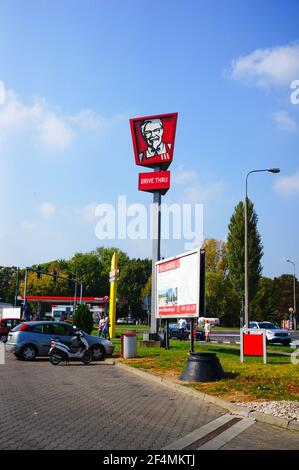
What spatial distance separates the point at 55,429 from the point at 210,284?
217 ft

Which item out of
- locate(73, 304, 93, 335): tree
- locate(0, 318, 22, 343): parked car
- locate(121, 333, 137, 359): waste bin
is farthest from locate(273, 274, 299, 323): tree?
locate(121, 333, 137, 359): waste bin

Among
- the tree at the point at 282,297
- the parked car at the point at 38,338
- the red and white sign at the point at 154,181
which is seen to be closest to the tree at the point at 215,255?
the tree at the point at 282,297

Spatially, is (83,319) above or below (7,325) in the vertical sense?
above

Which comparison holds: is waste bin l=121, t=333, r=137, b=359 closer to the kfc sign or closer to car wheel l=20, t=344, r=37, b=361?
car wheel l=20, t=344, r=37, b=361

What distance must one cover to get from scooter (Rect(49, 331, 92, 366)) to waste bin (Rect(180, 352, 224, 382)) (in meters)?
6.80

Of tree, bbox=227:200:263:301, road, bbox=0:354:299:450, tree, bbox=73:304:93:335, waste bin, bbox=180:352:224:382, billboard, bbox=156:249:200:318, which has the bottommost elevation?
road, bbox=0:354:299:450

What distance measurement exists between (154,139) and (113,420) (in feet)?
75.3

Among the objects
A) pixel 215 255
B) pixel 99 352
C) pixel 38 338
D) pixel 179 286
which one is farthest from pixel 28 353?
pixel 215 255

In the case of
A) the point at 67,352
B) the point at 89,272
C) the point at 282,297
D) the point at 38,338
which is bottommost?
the point at 67,352

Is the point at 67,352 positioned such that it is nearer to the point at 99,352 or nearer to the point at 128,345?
the point at 99,352

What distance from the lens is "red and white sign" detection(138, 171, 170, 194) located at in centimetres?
2877

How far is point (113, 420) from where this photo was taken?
8.47 m
